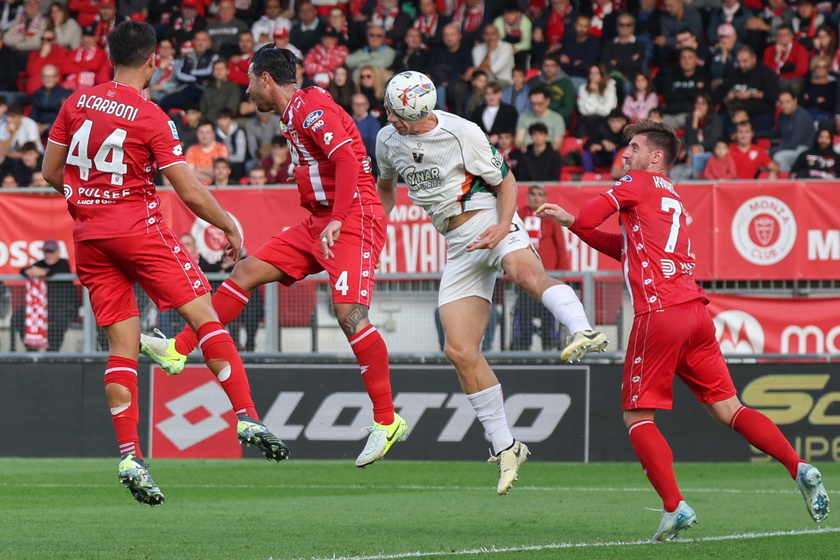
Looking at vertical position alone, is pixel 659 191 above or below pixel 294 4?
below

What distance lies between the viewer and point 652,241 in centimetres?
779

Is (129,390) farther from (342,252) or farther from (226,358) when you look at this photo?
(342,252)

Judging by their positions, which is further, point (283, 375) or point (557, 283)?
point (283, 375)

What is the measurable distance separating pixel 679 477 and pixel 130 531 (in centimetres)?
581

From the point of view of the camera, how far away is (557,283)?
8258mm

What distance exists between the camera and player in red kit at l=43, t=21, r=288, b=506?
7.35 metres

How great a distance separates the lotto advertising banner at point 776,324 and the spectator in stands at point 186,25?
35.3 feet

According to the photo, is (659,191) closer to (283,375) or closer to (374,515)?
(374,515)

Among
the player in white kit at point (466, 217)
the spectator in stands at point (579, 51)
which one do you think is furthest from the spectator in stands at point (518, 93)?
the player in white kit at point (466, 217)

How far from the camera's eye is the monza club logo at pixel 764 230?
1435 cm

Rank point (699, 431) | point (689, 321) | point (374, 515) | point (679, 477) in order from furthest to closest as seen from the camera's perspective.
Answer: point (699, 431) < point (679, 477) < point (374, 515) < point (689, 321)

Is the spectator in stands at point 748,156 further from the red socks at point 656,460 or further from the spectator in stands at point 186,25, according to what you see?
the red socks at point 656,460

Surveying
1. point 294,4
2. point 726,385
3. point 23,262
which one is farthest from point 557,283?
point 294,4

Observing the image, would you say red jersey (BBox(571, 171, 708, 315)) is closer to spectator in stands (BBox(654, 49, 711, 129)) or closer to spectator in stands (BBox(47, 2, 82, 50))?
spectator in stands (BBox(654, 49, 711, 129))
